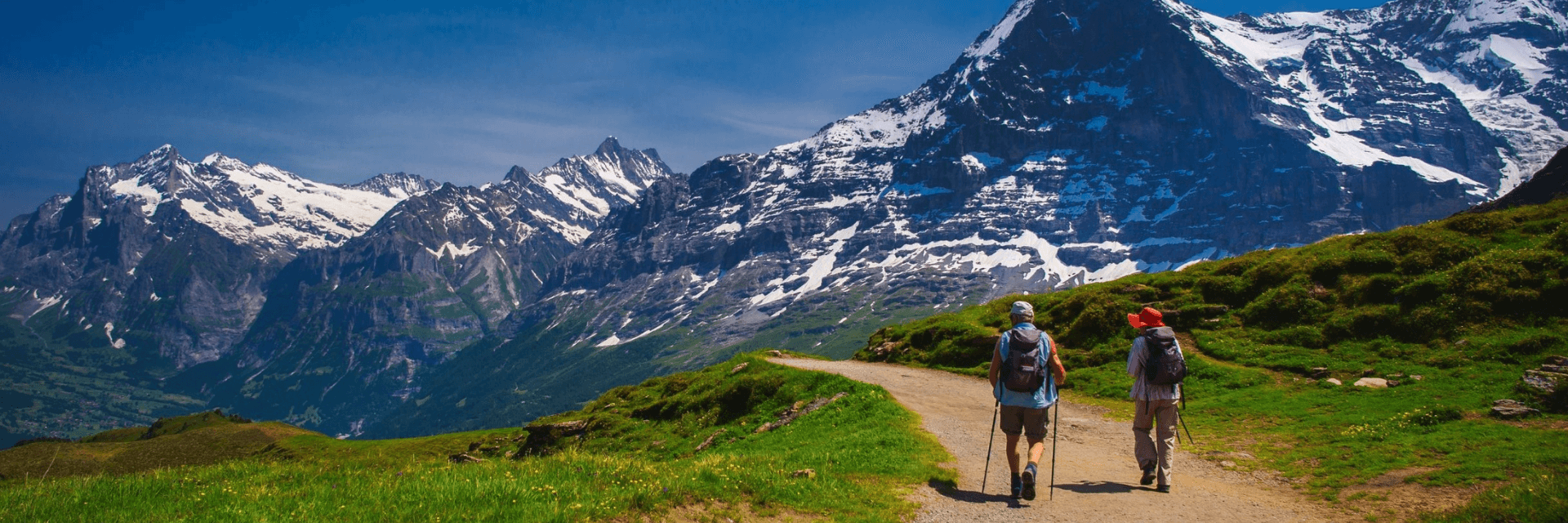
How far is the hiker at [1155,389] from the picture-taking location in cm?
1753

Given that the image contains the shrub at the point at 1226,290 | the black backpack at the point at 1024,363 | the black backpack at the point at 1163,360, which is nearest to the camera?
the black backpack at the point at 1024,363

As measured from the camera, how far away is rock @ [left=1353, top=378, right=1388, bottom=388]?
23859 millimetres

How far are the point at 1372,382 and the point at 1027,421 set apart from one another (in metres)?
14.8

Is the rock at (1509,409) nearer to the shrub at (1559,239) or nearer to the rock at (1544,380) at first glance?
the rock at (1544,380)

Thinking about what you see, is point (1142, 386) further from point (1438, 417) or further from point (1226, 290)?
point (1226, 290)

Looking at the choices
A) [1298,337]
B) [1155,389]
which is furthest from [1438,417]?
[1298,337]

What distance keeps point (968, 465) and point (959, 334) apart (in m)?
22.4

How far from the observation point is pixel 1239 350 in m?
30.3

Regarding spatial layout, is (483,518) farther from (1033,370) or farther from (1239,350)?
(1239,350)

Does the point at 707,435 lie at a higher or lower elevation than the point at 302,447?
higher

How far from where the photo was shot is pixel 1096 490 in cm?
1700

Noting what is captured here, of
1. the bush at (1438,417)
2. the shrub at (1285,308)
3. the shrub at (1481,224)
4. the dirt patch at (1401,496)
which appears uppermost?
the shrub at (1481,224)

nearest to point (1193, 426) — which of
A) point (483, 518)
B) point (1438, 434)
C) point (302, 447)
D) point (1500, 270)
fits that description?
point (1438, 434)

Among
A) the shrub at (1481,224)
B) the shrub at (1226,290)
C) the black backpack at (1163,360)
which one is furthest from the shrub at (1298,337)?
the black backpack at (1163,360)
